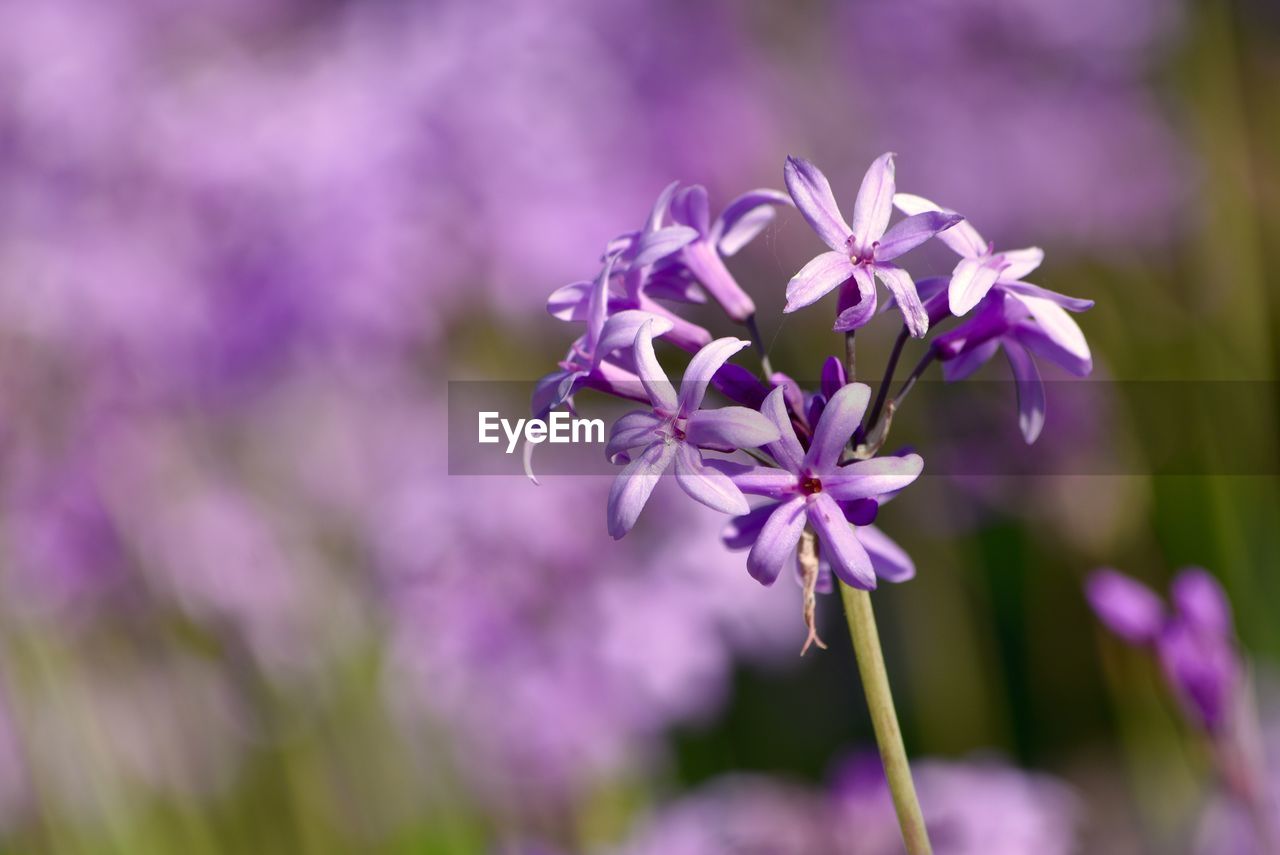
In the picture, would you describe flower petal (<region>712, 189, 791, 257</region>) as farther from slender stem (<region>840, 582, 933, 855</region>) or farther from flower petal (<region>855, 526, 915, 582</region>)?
slender stem (<region>840, 582, 933, 855</region>)

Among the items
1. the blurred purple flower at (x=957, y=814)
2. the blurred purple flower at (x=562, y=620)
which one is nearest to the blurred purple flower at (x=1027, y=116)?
the blurred purple flower at (x=562, y=620)

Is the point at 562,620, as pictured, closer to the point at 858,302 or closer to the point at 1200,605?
the point at 1200,605

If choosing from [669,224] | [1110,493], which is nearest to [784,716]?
[1110,493]

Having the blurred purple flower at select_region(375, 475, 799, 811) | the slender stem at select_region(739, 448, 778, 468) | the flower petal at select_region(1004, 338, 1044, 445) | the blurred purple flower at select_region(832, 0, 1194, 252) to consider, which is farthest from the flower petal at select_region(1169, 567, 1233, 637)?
the blurred purple flower at select_region(832, 0, 1194, 252)

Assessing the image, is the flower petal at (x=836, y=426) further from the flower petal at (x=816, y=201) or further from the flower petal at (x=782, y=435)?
the flower petal at (x=816, y=201)

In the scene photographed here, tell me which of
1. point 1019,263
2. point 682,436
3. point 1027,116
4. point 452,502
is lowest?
point 452,502

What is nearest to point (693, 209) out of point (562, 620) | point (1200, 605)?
point (1200, 605)
